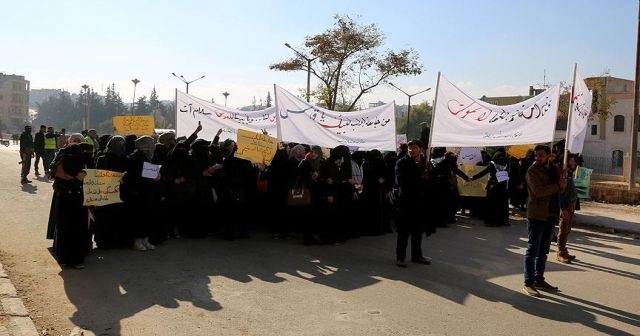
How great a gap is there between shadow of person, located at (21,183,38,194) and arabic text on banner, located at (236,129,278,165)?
8627 millimetres

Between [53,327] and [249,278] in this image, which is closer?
[53,327]

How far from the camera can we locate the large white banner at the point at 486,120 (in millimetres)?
8633

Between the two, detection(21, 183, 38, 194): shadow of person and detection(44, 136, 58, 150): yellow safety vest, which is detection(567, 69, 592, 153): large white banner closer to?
detection(21, 183, 38, 194): shadow of person

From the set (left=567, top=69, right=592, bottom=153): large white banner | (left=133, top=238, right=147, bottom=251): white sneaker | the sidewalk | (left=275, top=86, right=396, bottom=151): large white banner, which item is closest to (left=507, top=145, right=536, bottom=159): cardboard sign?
the sidewalk

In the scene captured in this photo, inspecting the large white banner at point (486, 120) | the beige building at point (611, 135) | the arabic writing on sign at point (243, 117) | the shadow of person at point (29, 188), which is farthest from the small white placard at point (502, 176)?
the beige building at point (611, 135)

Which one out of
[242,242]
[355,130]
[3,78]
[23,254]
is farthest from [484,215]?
[3,78]

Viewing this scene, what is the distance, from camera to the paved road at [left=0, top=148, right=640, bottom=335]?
16.9ft

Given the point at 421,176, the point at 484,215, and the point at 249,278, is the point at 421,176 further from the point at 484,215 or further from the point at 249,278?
the point at 484,215

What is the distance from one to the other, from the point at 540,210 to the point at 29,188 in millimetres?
14260

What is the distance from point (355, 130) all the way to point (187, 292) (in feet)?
17.0

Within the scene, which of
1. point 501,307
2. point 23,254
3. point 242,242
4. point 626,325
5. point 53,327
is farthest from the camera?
point 242,242

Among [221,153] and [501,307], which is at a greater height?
[221,153]

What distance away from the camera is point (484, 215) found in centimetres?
1237

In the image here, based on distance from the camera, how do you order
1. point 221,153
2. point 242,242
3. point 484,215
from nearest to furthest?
point 242,242, point 221,153, point 484,215
